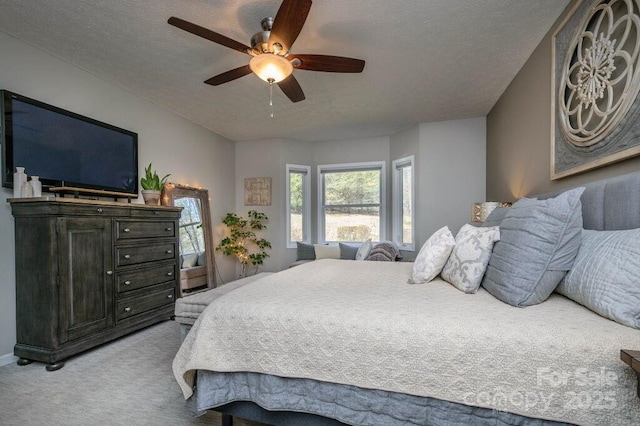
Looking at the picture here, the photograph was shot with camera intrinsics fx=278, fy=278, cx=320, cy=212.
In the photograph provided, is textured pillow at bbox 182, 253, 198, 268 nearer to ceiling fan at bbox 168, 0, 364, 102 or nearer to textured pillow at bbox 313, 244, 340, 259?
textured pillow at bbox 313, 244, 340, 259

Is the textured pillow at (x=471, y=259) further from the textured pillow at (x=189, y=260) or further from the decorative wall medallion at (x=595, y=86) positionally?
the textured pillow at (x=189, y=260)

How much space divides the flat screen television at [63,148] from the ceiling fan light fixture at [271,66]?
189 centimetres

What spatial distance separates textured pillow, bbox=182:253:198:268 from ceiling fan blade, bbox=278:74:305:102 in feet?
9.49

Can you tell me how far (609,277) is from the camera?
1049 mm

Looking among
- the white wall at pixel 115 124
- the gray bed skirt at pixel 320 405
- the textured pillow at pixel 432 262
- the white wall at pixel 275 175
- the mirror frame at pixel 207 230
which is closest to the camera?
the gray bed skirt at pixel 320 405

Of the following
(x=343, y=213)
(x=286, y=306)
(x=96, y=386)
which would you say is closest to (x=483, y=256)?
(x=286, y=306)

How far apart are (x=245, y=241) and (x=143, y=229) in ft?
7.73

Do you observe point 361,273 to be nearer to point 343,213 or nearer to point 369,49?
point 369,49

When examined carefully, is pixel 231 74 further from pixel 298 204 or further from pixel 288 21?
pixel 298 204

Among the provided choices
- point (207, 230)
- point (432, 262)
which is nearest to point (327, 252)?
point (207, 230)

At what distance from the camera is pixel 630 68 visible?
4.41 feet

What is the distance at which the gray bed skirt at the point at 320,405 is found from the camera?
103 cm

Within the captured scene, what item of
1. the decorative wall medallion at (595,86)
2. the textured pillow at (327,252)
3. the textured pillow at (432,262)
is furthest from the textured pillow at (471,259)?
the textured pillow at (327,252)

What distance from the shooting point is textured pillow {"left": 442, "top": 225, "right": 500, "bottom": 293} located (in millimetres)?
1488
